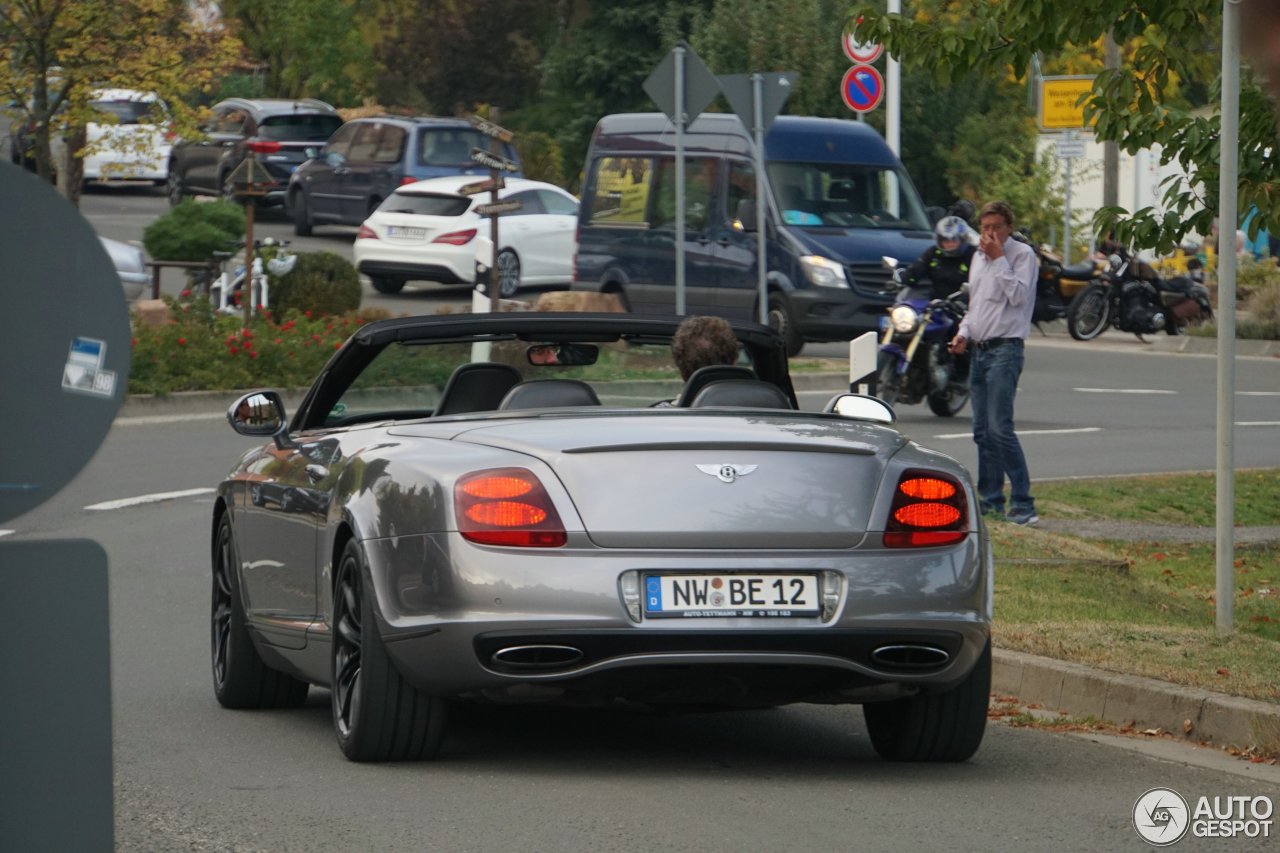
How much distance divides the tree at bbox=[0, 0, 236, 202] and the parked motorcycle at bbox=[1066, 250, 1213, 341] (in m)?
12.4

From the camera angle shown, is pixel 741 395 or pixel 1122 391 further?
pixel 1122 391

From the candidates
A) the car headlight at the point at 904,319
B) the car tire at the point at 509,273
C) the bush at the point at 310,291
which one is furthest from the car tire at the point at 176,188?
the car headlight at the point at 904,319

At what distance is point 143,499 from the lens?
53.1ft

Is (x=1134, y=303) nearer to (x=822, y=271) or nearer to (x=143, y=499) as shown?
(x=822, y=271)

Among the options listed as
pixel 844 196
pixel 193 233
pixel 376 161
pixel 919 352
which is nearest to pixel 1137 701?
pixel 919 352

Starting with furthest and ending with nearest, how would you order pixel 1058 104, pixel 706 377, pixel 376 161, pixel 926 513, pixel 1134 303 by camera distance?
1. pixel 376 161
2. pixel 1058 104
3. pixel 1134 303
4. pixel 706 377
5. pixel 926 513

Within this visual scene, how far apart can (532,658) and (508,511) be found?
40 centimetres

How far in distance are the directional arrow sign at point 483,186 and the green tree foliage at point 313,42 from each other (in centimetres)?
2679

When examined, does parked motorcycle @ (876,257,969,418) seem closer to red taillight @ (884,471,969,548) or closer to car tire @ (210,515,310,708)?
car tire @ (210,515,310,708)

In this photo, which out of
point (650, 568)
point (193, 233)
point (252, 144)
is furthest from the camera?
point (252, 144)

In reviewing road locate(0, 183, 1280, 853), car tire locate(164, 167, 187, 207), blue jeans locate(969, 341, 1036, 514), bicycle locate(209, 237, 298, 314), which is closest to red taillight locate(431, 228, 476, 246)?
bicycle locate(209, 237, 298, 314)

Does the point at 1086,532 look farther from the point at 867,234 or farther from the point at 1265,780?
the point at 867,234

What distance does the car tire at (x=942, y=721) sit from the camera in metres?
6.97

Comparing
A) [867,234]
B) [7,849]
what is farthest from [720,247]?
[7,849]
